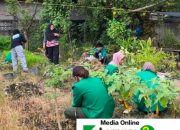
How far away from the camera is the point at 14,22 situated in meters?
18.9

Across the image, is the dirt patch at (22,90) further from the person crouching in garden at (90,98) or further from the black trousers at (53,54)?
the black trousers at (53,54)

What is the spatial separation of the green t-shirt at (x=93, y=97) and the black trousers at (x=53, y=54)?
221 inches

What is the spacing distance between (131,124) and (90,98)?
3005 mm

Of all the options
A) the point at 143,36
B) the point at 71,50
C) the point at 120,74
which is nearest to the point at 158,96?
the point at 120,74

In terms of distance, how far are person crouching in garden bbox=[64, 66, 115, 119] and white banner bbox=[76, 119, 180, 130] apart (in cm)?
286

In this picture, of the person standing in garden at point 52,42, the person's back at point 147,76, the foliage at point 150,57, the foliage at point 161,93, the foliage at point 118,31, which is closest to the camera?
the foliage at point 161,93

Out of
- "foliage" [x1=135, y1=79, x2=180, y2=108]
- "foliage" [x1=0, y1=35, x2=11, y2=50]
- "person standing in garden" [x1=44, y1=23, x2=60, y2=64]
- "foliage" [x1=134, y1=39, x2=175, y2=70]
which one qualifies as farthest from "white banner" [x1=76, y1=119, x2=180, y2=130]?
"foliage" [x1=0, y1=35, x2=11, y2=50]

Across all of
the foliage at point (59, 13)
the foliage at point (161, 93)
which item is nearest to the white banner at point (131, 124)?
the foliage at point (161, 93)

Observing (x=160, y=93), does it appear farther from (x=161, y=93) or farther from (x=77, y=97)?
(x=77, y=97)

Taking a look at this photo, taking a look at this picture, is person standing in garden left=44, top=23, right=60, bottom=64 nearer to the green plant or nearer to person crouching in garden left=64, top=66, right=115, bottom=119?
person crouching in garden left=64, top=66, right=115, bottom=119

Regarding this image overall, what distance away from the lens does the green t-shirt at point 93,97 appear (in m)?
6.60

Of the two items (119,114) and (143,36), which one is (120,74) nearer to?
(119,114)

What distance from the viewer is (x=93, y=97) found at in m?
6.61

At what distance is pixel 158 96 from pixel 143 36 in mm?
10877
